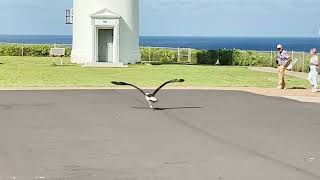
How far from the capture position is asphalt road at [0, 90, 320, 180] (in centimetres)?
976

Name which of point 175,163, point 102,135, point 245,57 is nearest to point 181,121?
point 102,135

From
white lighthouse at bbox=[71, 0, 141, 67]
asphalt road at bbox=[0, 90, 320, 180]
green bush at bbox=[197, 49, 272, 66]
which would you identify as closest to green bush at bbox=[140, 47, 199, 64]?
green bush at bbox=[197, 49, 272, 66]

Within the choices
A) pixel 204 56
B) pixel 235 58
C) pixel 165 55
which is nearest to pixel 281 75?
pixel 235 58

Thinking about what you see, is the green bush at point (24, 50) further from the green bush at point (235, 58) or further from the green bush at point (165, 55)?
the green bush at point (235, 58)

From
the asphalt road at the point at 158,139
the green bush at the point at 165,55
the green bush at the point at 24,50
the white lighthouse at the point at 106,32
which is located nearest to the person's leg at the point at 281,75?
the asphalt road at the point at 158,139

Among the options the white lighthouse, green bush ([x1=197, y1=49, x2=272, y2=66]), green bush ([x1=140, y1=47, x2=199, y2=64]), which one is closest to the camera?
the white lighthouse

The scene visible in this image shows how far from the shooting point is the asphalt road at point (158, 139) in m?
9.76

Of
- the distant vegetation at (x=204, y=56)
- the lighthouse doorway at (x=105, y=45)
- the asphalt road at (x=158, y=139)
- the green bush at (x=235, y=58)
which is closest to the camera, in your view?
the asphalt road at (x=158, y=139)

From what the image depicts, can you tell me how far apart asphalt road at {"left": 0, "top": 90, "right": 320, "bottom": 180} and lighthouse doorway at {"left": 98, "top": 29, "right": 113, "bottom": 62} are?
22908 mm

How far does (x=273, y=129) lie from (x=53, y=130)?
469 centimetres

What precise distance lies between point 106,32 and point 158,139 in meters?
32.2

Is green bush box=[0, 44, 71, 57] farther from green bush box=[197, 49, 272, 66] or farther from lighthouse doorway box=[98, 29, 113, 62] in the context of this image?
lighthouse doorway box=[98, 29, 113, 62]

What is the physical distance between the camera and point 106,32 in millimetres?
44656

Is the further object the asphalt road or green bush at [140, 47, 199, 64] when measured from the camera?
green bush at [140, 47, 199, 64]
